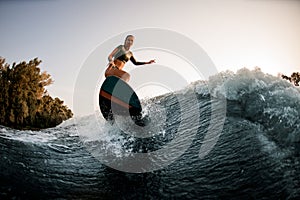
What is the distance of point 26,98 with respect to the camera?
948 centimetres

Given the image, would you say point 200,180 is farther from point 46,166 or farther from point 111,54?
point 111,54

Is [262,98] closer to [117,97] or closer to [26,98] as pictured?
[117,97]

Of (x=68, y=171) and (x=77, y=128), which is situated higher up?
(x=77, y=128)

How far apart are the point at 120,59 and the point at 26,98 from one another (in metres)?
6.43

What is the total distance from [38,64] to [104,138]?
5813 mm

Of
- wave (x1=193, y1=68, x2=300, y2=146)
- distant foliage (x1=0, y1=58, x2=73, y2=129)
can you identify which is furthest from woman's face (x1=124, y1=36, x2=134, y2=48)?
distant foliage (x1=0, y1=58, x2=73, y2=129)

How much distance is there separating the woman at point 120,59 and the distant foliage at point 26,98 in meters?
5.45

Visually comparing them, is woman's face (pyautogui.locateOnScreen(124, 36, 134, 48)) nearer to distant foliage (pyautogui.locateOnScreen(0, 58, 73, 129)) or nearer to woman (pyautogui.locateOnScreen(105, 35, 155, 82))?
woman (pyautogui.locateOnScreen(105, 35, 155, 82))

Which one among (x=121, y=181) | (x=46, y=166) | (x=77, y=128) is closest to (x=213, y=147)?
(x=121, y=181)

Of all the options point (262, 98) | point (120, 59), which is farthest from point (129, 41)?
point (262, 98)

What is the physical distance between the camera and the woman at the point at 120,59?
174 inches

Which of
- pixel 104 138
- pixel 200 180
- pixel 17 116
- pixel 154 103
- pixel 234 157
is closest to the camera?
pixel 200 180

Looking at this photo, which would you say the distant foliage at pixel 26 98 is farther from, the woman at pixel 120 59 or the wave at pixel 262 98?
the wave at pixel 262 98

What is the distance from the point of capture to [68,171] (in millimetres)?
3391
